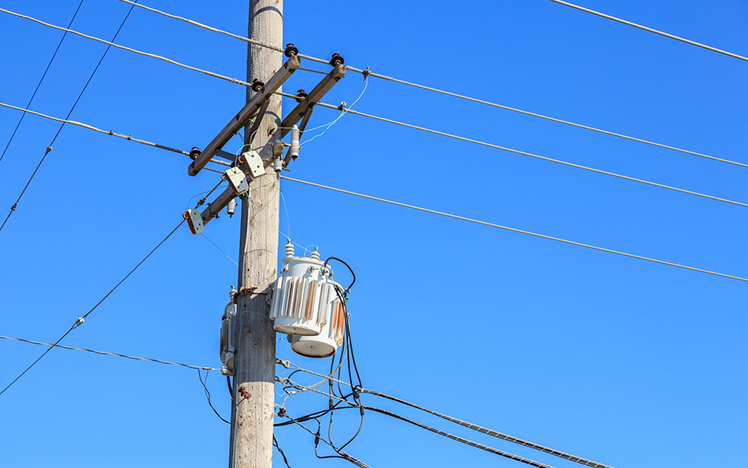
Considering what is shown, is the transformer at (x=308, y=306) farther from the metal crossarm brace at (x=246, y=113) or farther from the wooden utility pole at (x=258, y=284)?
the metal crossarm brace at (x=246, y=113)

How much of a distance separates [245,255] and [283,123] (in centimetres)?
117

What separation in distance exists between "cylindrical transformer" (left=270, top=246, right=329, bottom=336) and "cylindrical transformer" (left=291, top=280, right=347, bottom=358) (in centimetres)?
7

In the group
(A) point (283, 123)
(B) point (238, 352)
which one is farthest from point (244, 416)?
(A) point (283, 123)

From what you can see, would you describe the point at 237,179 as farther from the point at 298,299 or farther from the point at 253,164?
the point at 298,299

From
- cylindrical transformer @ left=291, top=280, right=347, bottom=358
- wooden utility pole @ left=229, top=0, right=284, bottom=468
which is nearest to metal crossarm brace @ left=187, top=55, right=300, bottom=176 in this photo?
wooden utility pole @ left=229, top=0, right=284, bottom=468

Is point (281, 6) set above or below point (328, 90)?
above

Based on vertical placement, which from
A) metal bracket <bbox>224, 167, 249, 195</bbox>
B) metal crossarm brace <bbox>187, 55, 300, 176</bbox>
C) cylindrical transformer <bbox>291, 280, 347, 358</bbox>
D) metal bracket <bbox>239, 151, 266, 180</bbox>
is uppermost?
metal crossarm brace <bbox>187, 55, 300, 176</bbox>

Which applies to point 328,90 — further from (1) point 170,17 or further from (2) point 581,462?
(2) point 581,462

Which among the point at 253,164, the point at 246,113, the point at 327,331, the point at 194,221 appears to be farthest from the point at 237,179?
the point at 327,331

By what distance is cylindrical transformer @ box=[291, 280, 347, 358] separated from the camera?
7.11 m

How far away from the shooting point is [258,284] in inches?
279

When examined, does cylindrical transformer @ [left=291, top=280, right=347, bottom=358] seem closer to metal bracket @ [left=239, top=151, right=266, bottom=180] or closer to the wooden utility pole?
the wooden utility pole

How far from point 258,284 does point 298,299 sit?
1.23ft

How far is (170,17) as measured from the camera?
24.6 ft
